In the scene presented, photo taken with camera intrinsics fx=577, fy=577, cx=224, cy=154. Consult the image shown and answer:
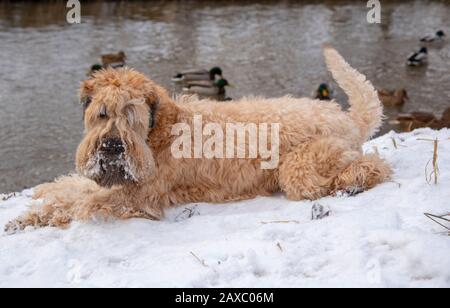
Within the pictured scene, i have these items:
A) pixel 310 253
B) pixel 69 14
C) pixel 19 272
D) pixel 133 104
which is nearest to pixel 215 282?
pixel 310 253

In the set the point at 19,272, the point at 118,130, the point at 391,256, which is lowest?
the point at 19,272

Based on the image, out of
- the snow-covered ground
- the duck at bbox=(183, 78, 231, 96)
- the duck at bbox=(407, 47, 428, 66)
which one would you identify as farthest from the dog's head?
the duck at bbox=(407, 47, 428, 66)

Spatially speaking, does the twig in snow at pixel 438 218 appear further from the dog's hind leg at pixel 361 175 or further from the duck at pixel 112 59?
the duck at pixel 112 59

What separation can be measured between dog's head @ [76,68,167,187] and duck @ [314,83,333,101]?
1062cm

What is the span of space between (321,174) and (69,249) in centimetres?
247

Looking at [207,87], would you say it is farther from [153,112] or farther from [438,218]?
[438,218]

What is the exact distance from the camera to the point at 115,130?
5.01 meters

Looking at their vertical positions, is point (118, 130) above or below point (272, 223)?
above

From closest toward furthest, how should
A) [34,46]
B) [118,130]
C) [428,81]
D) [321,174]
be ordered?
1. [118,130]
2. [321,174]
3. [428,81]
4. [34,46]

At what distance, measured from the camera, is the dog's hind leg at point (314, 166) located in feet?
18.1

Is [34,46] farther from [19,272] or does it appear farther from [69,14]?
[19,272]

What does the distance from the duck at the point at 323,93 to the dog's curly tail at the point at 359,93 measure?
29.3 feet
